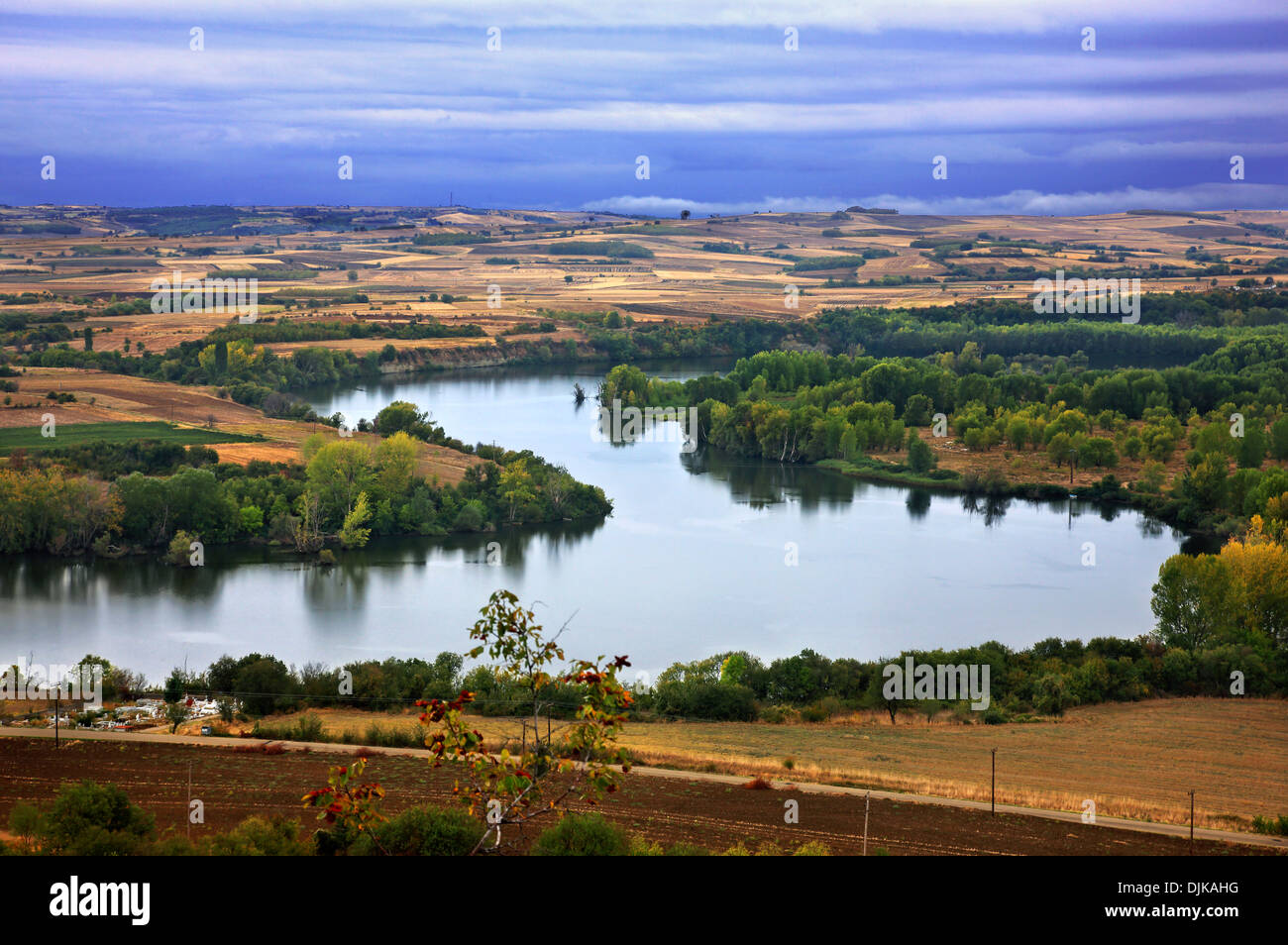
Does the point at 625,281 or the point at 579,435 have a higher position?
the point at 625,281

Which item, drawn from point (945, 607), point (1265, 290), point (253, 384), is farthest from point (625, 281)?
point (945, 607)

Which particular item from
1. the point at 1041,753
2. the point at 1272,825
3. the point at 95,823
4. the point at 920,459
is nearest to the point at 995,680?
the point at 1041,753

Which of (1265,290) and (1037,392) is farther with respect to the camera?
(1265,290)

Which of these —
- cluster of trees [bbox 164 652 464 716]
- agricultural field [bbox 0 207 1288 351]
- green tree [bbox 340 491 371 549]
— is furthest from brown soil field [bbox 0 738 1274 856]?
agricultural field [bbox 0 207 1288 351]

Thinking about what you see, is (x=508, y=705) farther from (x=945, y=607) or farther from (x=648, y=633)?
(x=945, y=607)

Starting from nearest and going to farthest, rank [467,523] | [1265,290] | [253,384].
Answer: [467,523], [253,384], [1265,290]

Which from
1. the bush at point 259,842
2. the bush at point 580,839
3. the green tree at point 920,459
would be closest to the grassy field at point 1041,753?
the bush at point 259,842

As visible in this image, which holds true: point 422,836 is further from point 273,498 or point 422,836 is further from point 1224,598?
point 273,498
